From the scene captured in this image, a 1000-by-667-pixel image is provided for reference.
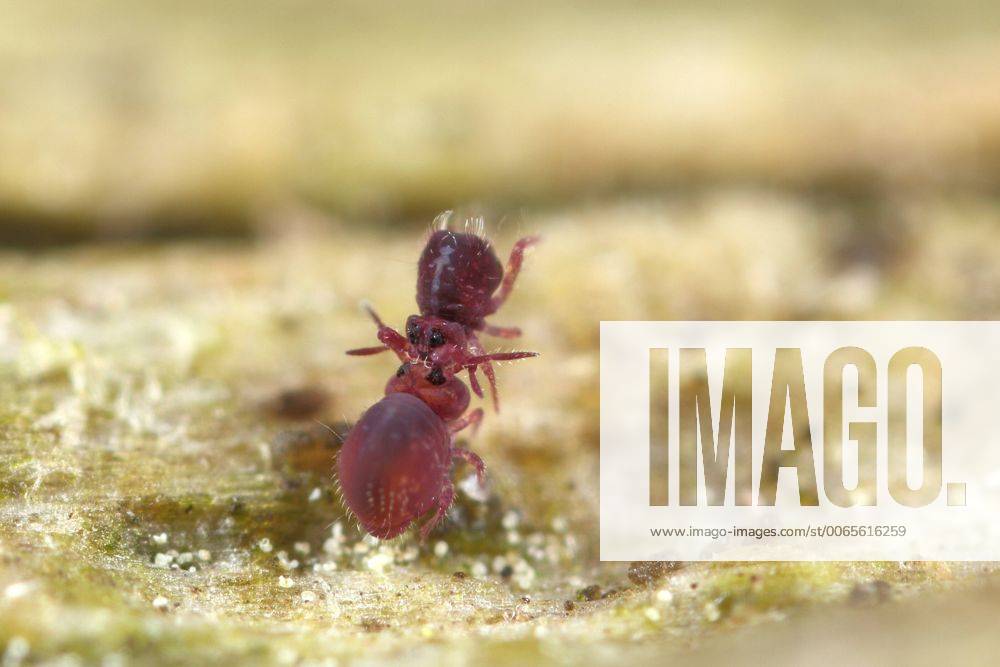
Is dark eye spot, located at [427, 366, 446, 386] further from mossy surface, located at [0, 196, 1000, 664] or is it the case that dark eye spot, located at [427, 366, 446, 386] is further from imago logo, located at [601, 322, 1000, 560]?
imago logo, located at [601, 322, 1000, 560]

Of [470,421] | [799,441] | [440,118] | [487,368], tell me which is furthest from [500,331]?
[440,118]

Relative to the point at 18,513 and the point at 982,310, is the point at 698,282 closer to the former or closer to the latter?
the point at 982,310

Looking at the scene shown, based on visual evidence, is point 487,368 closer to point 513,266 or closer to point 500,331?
point 500,331

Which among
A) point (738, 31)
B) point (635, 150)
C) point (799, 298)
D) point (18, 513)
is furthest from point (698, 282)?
point (18, 513)

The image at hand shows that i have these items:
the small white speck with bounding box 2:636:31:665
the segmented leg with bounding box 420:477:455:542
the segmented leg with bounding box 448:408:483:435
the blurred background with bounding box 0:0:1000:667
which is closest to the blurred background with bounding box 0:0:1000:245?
the blurred background with bounding box 0:0:1000:667

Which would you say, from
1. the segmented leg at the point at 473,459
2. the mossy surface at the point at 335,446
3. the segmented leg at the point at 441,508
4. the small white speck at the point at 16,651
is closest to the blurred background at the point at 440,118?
the mossy surface at the point at 335,446

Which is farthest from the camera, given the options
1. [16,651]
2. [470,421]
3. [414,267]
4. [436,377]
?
[414,267]

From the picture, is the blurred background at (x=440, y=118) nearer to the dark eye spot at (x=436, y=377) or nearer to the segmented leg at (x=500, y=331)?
the segmented leg at (x=500, y=331)

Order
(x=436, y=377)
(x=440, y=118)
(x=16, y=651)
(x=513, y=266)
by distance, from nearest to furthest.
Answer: (x=16, y=651) → (x=436, y=377) → (x=513, y=266) → (x=440, y=118)
